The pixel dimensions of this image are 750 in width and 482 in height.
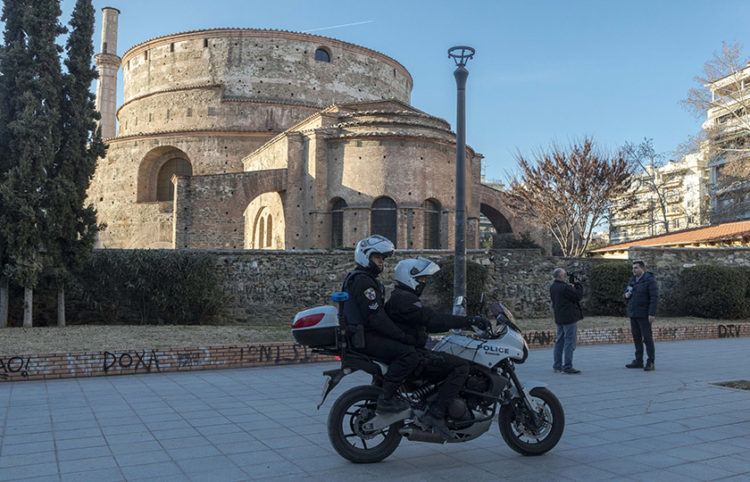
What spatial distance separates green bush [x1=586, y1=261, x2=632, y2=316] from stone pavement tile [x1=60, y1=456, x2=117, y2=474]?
55.7ft

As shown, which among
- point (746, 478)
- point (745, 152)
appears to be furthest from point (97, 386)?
point (745, 152)

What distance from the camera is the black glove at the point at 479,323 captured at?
15.7 ft

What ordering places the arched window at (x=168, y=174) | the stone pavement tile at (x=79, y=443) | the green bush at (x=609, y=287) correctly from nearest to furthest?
the stone pavement tile at (x=79, y=443) → the green bush at (x=609, y=287) → the arched window at (x=168, y=174)

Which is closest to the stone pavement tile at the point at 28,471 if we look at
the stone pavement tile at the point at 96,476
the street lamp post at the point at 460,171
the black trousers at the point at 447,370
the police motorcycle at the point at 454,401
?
the stone pavement tile at the point at 96,476

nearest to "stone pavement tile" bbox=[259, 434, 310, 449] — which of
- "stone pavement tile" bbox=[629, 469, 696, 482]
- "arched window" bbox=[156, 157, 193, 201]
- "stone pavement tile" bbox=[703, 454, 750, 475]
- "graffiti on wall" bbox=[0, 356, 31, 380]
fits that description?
"stone pavement tile" bbox=[629, 469, 696, 482]

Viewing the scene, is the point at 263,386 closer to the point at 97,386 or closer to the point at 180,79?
the point at 97,386

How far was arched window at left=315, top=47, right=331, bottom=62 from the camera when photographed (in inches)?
1409

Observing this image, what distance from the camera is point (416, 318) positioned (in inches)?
188

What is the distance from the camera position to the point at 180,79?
36.0 metres

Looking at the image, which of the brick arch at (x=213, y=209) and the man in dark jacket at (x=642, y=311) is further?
the brick arch at (x=213, y=209)

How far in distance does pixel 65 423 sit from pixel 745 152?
111 ft

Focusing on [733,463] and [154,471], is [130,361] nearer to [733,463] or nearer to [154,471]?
[154,471]

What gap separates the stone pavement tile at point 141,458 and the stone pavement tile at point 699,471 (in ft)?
13.0

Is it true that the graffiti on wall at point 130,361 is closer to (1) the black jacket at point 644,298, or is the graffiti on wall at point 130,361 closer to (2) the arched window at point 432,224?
(1) the black jacket at point 644,298
